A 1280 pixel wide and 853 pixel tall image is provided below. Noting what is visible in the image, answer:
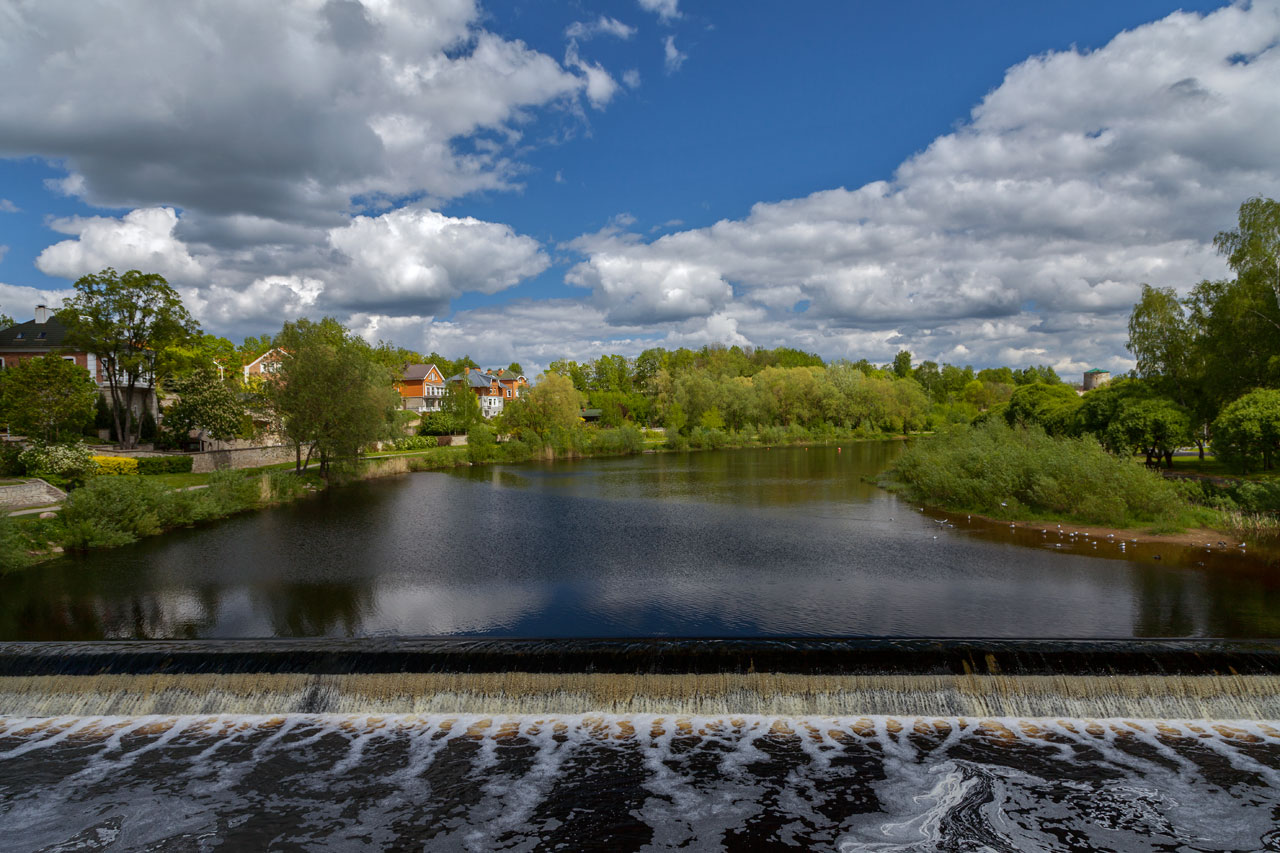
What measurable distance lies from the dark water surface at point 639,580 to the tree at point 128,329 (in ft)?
66.3

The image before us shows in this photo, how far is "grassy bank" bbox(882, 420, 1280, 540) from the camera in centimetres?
2127

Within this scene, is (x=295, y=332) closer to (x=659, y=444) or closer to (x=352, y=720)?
(x=352, y=720)

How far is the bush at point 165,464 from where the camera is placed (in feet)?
108

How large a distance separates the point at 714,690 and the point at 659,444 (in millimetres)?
61312

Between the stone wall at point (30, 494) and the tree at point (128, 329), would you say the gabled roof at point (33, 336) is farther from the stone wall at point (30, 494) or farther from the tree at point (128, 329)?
the stone wall at point (30, 494)

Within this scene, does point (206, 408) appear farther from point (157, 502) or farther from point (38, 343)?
point (38, 343)

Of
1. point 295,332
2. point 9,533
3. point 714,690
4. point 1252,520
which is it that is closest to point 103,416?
point 295,332

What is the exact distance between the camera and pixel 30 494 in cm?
2389

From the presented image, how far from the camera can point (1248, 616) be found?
44.0ft

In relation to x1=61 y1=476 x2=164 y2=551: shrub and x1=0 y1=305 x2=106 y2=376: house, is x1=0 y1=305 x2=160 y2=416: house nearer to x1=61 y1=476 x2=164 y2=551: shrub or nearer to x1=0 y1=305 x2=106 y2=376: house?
x1=0 y1=305 x2=106 y2=376: house

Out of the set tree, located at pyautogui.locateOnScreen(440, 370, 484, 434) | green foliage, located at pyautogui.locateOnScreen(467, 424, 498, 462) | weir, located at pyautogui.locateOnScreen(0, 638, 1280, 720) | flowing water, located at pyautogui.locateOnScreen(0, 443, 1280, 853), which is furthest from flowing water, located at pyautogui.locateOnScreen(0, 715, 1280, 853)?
tree, located at pyautogui.locateOnScreen(440, 370, 484, 434)

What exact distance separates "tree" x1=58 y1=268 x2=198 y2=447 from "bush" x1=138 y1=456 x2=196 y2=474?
971cm

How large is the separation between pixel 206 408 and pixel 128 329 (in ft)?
22.7

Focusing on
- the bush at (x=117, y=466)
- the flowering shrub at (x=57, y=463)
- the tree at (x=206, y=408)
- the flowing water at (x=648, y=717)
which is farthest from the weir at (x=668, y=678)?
the tree at (x=206, y=408)
